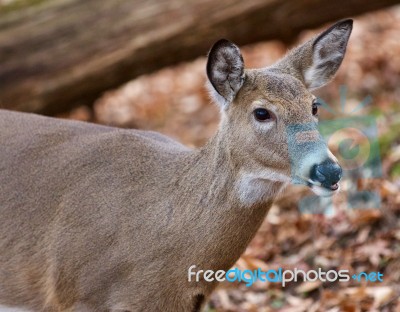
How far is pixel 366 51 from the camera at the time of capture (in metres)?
13.1

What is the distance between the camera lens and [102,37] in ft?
32.2

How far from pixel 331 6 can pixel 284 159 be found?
5.64 m

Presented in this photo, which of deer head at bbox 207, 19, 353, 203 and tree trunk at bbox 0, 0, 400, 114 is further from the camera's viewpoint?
tree trunk at bbox 0, 0, 400, 114

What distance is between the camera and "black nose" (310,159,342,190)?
15.8 feet

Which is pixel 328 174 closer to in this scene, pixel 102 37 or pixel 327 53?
pixel 327 53

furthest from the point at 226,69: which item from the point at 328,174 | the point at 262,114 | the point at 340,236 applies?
the point at 340,236

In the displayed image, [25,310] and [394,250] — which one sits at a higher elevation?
[25,310]

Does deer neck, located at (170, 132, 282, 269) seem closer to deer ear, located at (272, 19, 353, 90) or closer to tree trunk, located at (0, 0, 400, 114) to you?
deer ear, located at (272, 19, 353, 90)

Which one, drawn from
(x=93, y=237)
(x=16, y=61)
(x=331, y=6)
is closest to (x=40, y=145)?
(x=93, y=237)

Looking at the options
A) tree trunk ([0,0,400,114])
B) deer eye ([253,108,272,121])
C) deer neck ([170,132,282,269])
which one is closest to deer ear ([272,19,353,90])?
deer eye ([253,108,272,121])

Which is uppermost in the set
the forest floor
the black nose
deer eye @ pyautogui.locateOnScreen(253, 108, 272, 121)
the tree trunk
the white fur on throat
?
deer eye @ pyautogui.locateOnScreen(253, 108, 272, 121)

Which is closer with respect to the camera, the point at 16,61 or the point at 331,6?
the point at 16,61

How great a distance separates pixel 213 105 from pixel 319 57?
3.98m

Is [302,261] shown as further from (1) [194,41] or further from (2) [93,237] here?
(1) [194,41]
